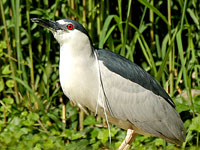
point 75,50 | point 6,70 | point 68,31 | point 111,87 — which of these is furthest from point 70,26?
point 6,70

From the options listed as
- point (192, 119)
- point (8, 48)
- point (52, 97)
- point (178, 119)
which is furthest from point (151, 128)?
point (8, 48)

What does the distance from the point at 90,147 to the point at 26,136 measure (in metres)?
0.70

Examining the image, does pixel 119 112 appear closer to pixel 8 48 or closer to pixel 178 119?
pixel 178 119

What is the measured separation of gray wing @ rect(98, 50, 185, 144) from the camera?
3607 millimetres

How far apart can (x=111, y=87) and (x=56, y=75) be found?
124 cm

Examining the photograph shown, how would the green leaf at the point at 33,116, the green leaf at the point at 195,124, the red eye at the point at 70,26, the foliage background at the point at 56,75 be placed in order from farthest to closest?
1. the green leaf at the point at 33,116
2. the foliage background at the point at 56,75
3. the green leaf at the point at 195,124
4. the red eye at the point at 70,26

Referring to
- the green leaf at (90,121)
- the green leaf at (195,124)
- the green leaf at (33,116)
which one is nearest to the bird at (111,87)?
the green leaf at (195,124)

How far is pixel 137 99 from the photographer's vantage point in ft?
12.4

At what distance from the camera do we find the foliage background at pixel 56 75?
4336 millimetres

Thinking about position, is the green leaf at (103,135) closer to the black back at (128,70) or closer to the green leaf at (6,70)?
the black back at (128,70)

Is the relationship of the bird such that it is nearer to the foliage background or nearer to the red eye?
the red eye

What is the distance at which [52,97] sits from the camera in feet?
15.3

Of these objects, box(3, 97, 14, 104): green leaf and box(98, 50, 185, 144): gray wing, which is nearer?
box(98, 50, 185, 144): gray wing

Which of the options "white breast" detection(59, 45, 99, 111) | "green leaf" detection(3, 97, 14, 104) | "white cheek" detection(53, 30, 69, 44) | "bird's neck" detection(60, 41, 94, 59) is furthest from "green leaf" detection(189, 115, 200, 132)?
"green leaf" detection(3, 97, 14, 104)
